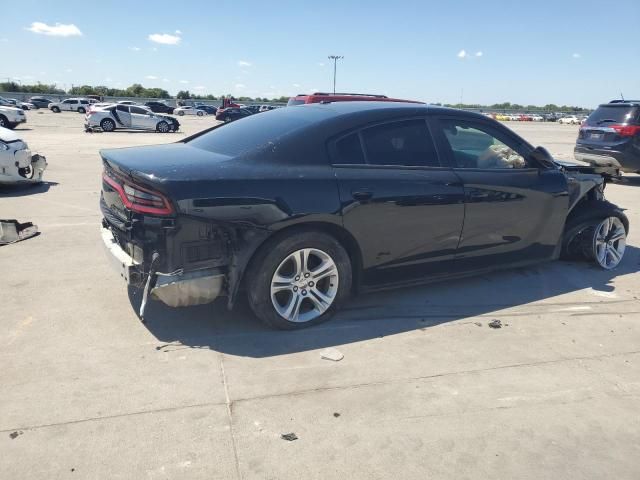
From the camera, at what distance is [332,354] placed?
3.62 metres

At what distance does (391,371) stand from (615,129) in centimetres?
1012

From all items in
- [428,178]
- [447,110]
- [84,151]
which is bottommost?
[84,151]

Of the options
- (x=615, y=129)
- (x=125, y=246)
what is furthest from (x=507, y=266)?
(x=615, y=129)

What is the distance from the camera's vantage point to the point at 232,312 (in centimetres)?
421

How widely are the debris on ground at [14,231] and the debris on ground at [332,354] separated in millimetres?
4108

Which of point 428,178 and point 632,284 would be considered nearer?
point 428,178

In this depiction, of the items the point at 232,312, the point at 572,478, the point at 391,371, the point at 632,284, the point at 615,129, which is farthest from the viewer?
the point at 615,129

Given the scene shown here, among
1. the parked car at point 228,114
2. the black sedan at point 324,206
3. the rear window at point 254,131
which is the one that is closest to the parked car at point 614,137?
the black sedan at point 324,206

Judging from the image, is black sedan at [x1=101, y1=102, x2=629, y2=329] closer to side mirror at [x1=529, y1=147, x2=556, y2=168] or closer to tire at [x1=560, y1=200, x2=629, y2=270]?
side mirror at [x1=529, y1=147, x2=556, y2=168]

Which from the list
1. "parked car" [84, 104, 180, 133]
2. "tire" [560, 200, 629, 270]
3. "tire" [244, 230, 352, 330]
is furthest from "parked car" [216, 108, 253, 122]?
"tire" [244, 230, 352, 330]

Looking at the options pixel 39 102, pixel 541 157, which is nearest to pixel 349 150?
pixel 541 157

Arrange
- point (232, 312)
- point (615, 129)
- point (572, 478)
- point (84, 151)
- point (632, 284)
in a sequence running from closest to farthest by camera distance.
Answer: point (572, 478) < point (232, 312) < point (632, 284) < point (615, 129) < point (84, 151)

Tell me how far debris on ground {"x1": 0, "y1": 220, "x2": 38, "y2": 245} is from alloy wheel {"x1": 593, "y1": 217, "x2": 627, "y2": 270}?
6.24 metres

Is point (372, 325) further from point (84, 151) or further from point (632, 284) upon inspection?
point (84, 151)
